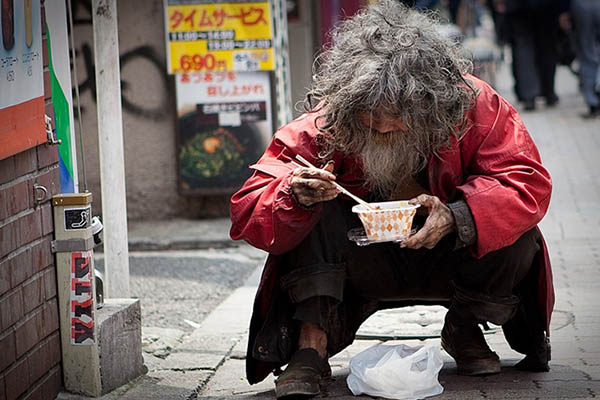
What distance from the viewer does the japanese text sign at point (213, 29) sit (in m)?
6.68

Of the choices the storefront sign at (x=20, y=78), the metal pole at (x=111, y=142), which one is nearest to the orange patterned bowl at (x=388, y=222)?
the storefront sign at (x=20, y=78)

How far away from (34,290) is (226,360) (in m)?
1.06

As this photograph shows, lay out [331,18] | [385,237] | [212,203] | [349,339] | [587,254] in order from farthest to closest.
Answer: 1. [331,18]
2. [212,203]
3. [587,254]
4. [349,339]
5. [385,237]

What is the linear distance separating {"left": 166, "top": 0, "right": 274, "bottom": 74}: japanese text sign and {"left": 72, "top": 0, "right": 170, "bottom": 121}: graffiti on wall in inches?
8.4

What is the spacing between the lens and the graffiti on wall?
6.77 m

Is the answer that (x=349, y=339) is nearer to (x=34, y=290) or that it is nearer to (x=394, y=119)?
(x=394, y=119)

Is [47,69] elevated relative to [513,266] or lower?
elevated

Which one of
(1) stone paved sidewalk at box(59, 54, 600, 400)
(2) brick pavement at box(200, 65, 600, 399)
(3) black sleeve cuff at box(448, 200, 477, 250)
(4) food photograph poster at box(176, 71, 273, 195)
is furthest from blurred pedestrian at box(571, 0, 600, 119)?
(3) black sleeve cuff at box(448, 200, 477, 250)

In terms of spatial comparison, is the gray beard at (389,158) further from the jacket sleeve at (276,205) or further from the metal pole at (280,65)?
the metal pole at (280,65)

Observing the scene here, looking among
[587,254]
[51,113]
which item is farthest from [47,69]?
[587,254]

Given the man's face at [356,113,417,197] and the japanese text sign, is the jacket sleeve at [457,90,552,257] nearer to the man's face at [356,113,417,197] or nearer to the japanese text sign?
the man's face at [356,113,417,197]

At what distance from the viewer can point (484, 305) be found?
11.0ft

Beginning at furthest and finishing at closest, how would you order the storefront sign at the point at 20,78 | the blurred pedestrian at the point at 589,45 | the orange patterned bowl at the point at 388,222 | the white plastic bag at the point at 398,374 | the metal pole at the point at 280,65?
the blurred pedestrian at the point at 589,45, the metal pole at the point at 280,65, the white plastic bag at the point at 398,374, the orange patterned bowl at the point at 388,222, the storefront sign at the point at 20,78

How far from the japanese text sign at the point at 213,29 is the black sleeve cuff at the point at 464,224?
12.1 ft
